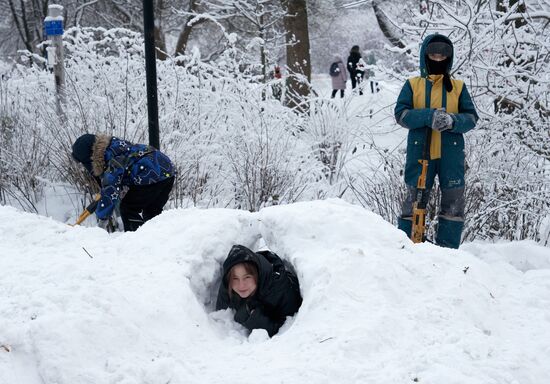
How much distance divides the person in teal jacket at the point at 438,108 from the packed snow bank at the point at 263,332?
0.69m

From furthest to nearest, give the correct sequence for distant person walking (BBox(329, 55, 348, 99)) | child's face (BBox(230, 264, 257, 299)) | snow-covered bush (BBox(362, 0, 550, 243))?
distant person walking (BBox(329, 55, 348, 99)) < snow-covered bush (BBox(362, 0, 550, 243)) < child's face (BBox(230, 264, 257, 299))

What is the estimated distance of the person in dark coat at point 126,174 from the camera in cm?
461

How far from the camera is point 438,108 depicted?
4.05 meters

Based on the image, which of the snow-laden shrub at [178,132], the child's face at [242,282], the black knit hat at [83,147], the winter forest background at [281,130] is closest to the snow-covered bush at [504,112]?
the winter forest background at [281,130]

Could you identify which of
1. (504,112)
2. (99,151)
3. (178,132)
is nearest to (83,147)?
(99,151)

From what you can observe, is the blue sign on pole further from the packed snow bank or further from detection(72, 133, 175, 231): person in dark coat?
the packed snow bank

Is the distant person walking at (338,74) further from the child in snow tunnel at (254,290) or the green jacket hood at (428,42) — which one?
the child in snow tunnel at (254,290)

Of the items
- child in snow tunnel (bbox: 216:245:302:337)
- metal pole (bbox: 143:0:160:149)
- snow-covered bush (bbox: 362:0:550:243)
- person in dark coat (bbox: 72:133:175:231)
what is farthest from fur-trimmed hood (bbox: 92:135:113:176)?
snow-covered bush (bbox: 362:0:550:243)

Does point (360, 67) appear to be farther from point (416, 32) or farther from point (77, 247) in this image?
point (77, 247)

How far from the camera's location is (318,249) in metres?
3.26

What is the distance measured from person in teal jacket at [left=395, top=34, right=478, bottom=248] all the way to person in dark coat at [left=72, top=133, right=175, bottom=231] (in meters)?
2.07

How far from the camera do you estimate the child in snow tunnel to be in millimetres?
3195

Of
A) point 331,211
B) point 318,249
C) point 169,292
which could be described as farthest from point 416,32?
point 169,292

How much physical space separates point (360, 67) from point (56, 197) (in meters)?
3.86
